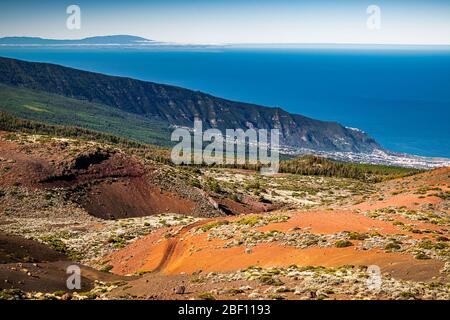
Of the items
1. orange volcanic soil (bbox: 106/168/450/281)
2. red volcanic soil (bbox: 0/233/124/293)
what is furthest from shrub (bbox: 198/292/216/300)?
red volcanic soil (bbox: 0/233/124/293)

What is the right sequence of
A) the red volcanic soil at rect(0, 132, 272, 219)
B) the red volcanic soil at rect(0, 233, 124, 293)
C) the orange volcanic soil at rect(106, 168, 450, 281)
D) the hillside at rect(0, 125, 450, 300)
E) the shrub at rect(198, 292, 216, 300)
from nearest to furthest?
the shrub at rect(198, 292, 216, 300)
the hillside at rect(0, 125, 450, 300)
the red volcanic soil at rect(0, 233, 124, 293)
the orange volcanic soil at rect(106, 168, 450, 281)
the red volcanic soil at rect(0, 132, 272, 219)

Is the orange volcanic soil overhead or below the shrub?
below

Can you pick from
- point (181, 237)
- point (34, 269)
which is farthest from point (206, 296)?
point (181, 237)

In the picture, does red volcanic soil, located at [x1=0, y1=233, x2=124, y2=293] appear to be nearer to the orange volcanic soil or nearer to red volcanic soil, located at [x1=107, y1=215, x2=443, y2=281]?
red volcanic soil, located at [x1=107, y1=215, x2=443, y2=281]

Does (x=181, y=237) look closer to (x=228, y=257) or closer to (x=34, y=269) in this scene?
(x=228, y=257)

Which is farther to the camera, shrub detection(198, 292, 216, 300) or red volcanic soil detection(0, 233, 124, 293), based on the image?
red volcanic soil detection(0, 233, 124, 293)

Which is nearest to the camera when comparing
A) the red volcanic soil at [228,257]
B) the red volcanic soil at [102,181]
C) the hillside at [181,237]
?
the hillside at [181,237]

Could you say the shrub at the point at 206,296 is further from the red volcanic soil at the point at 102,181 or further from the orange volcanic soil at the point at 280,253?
the red volcanic soil at the point at 102,181

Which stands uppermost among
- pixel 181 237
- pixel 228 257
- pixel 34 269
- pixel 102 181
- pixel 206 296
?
pixel 206 296

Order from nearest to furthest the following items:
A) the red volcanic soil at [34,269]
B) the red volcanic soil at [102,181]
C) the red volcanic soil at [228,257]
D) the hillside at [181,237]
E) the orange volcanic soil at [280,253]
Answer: the hillside at [181,237] < the red volcanic soil at [34,269] < the red volcanic soil at [228,257] < the orange volcanic soil at [280,253] < the red volcanic soil at [102,181]

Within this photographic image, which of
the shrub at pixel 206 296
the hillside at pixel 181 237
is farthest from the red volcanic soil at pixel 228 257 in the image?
the shrub at pixel 206 296

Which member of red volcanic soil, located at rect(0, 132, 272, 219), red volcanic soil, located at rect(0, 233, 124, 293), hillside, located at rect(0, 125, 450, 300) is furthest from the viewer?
red volcanic soil, located at rect(0, 132, 272, 219)

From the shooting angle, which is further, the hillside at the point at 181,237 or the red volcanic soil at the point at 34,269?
the red volcanic soil at the point at 34,269
